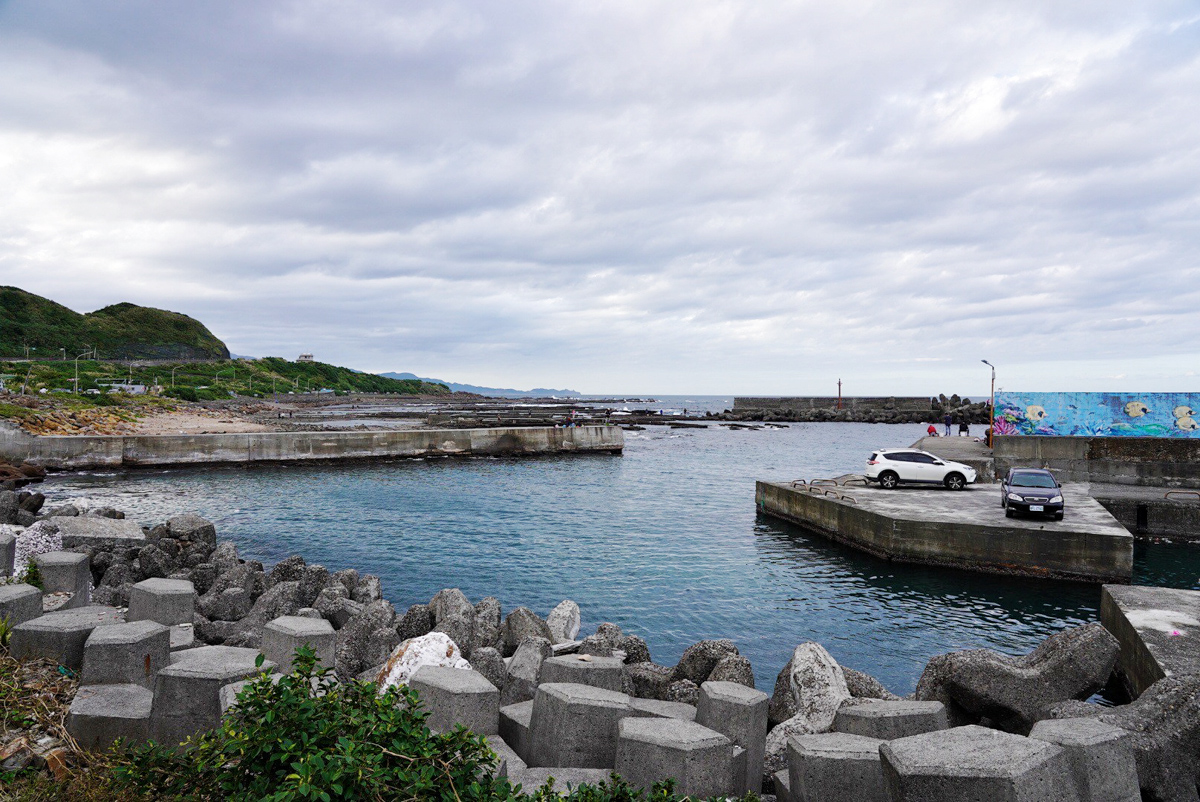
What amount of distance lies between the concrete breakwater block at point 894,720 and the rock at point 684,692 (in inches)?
102

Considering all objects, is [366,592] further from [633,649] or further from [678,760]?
[678,760]

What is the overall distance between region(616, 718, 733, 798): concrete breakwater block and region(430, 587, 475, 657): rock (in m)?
5.23

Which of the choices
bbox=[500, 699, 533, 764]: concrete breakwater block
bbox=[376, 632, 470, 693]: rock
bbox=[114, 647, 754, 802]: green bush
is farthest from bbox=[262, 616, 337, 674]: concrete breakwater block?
bbox=[114, 647, 754, 802]: green bush

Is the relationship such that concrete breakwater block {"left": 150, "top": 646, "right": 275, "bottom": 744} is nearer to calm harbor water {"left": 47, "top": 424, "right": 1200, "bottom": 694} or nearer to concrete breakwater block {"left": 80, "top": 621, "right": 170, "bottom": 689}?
concrete breakwater block {"left": 80, "top": 621, "right": 170, "bottom": 689}

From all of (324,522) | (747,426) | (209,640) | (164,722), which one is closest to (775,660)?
(209,640)

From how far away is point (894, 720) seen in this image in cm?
598

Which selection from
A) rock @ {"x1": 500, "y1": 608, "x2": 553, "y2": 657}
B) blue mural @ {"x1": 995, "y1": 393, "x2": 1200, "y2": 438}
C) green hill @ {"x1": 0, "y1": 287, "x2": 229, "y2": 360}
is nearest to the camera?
rock @ {"x1": 500, "y1": 608, "x2": 553, "y2": 657}

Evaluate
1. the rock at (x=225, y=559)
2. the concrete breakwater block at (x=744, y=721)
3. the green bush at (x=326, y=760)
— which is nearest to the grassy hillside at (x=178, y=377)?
the rock at (x=225, y=559)

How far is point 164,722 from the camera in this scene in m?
5.25

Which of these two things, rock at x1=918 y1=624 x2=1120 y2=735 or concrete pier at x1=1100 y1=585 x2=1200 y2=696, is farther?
concrete pier at x1=1100 y1=585 x2=1200 y2=696

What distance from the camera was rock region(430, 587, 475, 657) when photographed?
1027 centimetres

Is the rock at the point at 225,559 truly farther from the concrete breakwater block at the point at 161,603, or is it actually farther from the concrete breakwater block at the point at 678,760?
the concrete breakwater block at the point at 678,760

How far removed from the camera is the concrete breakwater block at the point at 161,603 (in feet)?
28.2

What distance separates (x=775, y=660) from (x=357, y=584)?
8.84 metres
